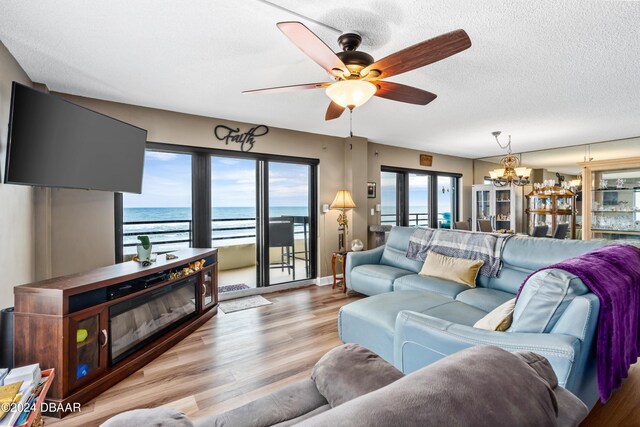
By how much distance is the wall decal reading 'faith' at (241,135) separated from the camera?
399 centimetres

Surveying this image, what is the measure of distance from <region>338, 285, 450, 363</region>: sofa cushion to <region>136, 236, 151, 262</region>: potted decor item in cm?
180

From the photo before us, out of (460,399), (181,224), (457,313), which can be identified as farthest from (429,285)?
(181,224)

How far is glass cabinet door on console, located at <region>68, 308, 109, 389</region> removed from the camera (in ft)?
6.44

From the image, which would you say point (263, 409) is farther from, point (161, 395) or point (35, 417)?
point (161, 395)

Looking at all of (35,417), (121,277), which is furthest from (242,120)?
(35,417)

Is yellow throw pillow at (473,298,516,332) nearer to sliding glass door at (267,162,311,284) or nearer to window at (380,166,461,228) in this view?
sliding glass door at (267,162,311,284)

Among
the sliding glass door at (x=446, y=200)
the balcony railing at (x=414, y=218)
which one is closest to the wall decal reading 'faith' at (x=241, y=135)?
the balcony railing at (x=414, y=218)

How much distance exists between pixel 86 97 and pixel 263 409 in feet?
12.1

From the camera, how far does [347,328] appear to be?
2.57m

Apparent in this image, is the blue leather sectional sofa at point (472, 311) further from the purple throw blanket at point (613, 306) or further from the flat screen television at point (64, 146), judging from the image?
the flat screen television at point (64, 146)

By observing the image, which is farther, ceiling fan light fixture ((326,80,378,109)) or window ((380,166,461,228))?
window ((380,166,461,228))

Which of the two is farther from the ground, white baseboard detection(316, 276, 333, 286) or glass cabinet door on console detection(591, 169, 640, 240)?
glass cabinet door on console detection(591, 169, 640, 240)

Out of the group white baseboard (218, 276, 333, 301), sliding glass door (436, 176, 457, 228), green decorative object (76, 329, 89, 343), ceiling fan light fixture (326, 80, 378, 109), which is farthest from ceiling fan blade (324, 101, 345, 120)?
sliding glass door (436, 176, 457, 228)

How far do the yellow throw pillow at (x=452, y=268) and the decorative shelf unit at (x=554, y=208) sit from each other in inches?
168
